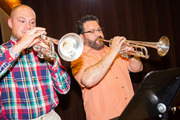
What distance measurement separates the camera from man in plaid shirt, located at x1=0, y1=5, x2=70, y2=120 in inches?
59.4


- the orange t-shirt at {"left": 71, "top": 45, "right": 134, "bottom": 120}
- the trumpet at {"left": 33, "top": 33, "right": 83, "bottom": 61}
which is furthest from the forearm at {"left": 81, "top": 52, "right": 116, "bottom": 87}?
the trumpet at {"left": 33, "top": 33, "right": 83, "bottom": 61}

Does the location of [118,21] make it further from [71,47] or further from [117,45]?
[71,47]

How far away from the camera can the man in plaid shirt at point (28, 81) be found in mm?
1509

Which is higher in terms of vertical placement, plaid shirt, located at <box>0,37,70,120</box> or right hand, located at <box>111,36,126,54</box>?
right hand, located at <box>111,36,126,54</box>

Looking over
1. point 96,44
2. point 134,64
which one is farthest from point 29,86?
point 134,64

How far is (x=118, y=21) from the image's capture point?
366 centimetres

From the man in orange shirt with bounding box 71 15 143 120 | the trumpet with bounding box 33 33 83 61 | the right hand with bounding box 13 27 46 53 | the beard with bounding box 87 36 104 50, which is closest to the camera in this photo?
the right hand with bounding box 13 27 46 53

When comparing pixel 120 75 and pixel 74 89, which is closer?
pixel 120 75

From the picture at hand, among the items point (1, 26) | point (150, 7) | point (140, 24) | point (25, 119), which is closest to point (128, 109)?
point (25, 119)

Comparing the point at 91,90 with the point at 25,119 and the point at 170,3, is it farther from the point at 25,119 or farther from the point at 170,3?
the point at 170,3

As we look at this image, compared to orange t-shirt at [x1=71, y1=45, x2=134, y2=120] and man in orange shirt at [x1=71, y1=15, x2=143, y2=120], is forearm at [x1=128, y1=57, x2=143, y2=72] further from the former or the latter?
orange t-shirt at [x1=71, y1=45, x2=134, y2=120]

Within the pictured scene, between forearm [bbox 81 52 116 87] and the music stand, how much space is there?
57cm

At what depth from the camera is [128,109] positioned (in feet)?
3.79

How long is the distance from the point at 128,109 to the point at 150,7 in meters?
3.30
